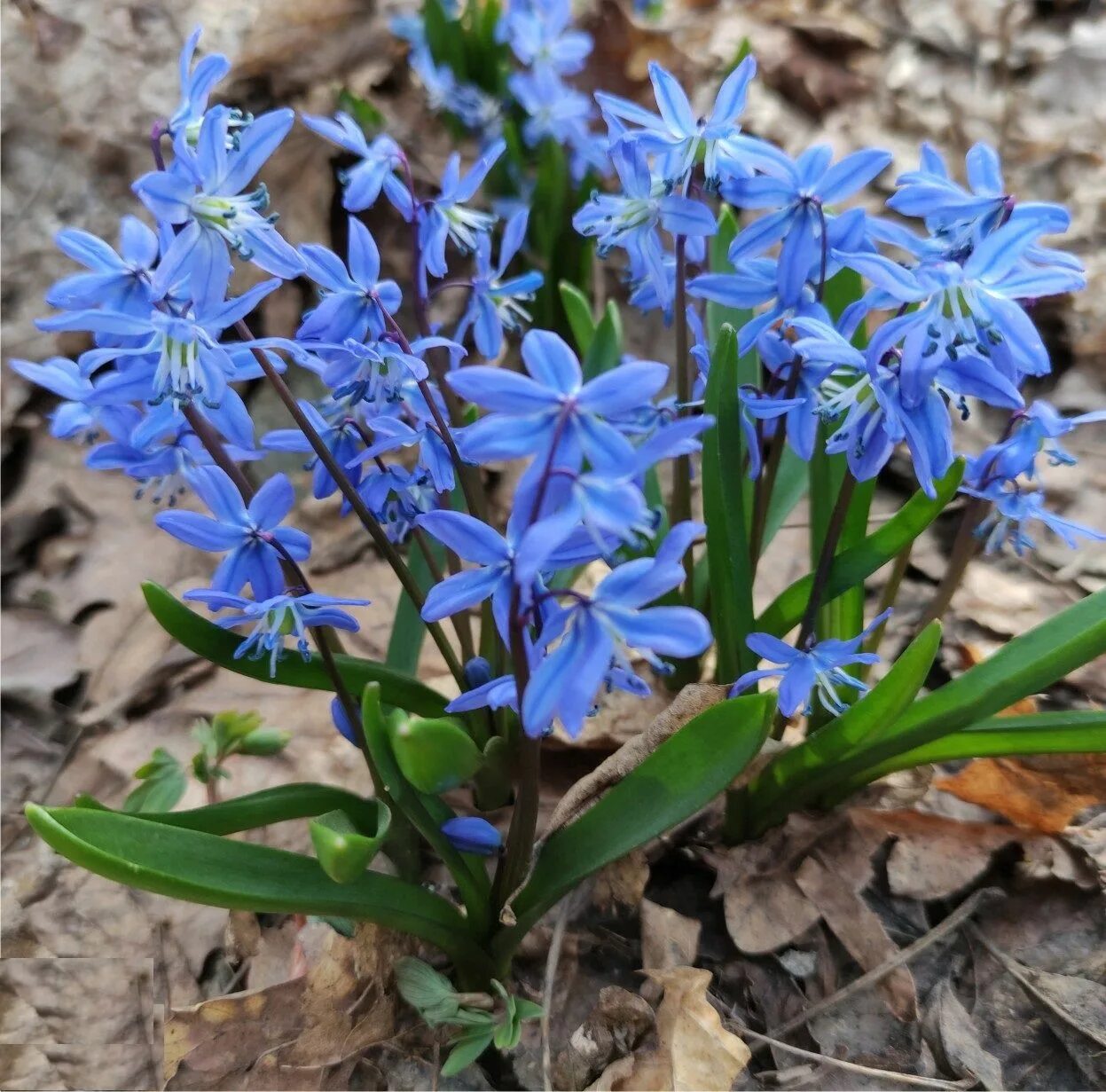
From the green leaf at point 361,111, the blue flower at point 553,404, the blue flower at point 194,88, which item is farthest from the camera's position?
the green leaf at point 361,111

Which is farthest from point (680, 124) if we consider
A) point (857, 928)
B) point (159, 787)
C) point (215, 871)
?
point (159, 787)

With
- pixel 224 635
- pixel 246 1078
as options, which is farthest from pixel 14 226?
pixel 246 1078

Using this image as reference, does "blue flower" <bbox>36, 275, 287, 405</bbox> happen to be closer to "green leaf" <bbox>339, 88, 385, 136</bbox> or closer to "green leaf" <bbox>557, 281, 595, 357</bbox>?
"green leaf" <bbox>557, 281, 595, 357</bbox>

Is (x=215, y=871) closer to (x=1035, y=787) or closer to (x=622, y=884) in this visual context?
(x=622, y=884)

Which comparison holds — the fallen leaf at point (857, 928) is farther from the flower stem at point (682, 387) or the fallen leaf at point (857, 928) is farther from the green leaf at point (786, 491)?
the green leaf at point (786, 491)

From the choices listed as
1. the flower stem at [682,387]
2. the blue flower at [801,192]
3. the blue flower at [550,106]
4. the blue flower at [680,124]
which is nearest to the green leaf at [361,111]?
the blue flower at [550,106]

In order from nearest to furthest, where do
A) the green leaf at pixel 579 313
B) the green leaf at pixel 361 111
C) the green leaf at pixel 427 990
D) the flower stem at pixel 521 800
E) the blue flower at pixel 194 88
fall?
the flower stem at pixel 521 800, the blue flower at pixel 194 88, the green leaf at pixel 427 990, the green leaf at pixel 579 313, the green leaf at pixel 361 111
